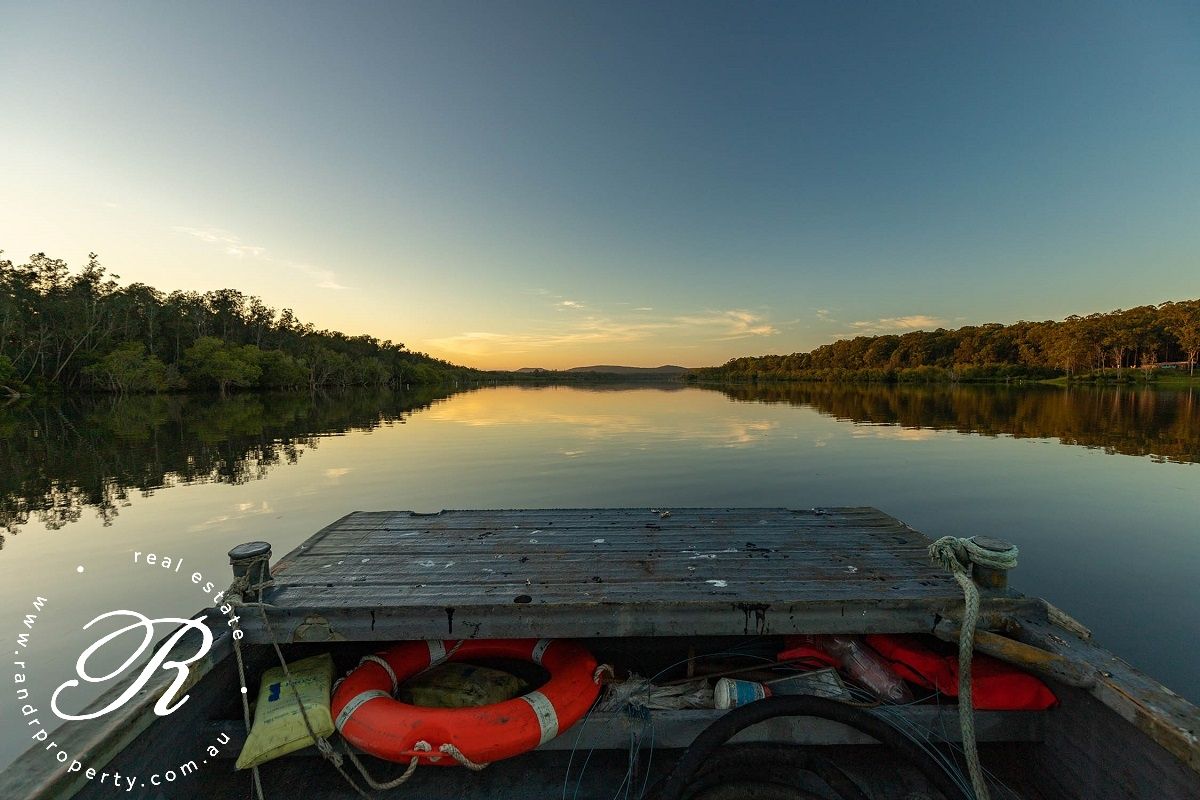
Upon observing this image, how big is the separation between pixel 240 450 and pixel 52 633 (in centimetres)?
1268

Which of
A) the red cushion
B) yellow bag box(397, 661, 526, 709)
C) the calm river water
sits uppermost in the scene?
the red cushion

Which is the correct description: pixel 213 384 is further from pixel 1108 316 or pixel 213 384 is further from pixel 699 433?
pixel 1108 316

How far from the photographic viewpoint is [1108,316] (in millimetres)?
77062

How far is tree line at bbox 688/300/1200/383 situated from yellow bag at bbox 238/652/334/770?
306 feet

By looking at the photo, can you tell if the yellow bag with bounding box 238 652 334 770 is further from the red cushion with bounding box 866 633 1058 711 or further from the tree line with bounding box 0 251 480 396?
the tree line with bounding box 0 251 480 396

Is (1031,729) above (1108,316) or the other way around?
the other way around

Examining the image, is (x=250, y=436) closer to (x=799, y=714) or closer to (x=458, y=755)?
(x=458, y=755)

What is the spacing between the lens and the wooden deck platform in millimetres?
2646

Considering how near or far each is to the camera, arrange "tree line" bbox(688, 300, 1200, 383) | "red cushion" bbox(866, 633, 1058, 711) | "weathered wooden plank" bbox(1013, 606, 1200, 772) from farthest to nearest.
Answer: "tree line" bbox(688, 300, 1200, 383)
"red cushion" bbox(866, 633, 1058, 711)
"weathered wooden plank" bbox(1013, 606, 1200, 772)

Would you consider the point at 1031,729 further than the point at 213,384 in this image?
No

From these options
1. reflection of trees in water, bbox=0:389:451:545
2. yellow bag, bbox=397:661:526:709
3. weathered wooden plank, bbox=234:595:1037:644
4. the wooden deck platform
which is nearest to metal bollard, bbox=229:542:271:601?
the wooden deck platform

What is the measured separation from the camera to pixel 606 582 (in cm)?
302

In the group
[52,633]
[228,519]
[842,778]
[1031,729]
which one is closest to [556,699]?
[842,778]

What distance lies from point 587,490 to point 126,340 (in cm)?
→ 7114
